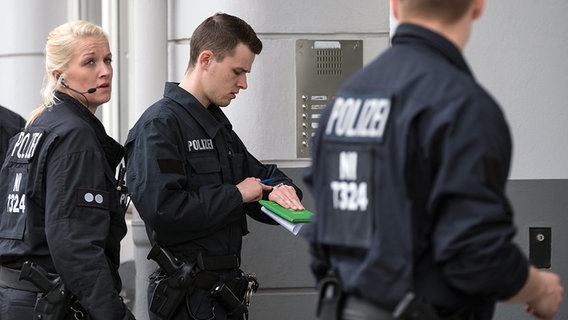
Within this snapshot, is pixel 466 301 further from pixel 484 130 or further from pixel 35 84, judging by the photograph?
pixel 35 84

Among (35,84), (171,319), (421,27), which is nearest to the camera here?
(421,27)

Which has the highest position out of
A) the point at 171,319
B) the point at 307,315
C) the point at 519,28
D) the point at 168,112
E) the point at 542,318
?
the point at 519,28

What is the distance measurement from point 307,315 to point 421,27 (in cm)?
362

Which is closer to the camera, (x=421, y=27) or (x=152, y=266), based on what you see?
(x=421, y=27)

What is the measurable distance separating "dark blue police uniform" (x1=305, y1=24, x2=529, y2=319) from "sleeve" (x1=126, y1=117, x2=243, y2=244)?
5.31 ft

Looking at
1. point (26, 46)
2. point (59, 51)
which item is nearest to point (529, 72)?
point (59, 51)

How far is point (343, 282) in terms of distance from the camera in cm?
278

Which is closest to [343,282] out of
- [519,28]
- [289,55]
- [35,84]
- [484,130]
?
[484,130]

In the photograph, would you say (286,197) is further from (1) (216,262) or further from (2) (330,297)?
(2) (330,297)

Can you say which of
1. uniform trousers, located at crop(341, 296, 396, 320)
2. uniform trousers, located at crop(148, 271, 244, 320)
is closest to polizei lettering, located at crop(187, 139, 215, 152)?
uniform trousers, located at crop(148, 271, 244, 320)

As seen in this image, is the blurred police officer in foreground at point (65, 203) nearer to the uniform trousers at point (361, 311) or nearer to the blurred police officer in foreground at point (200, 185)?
the blurred police officer in foreground at point (200, 185)

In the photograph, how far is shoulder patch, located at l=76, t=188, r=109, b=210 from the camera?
13.4ft

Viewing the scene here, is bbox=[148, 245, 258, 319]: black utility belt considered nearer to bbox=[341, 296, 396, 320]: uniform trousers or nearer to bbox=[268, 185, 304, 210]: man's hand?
bbox=[268, 185, 304, 210]: man's hand

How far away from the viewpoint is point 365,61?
6066mm
